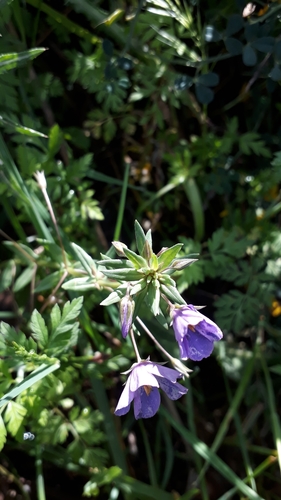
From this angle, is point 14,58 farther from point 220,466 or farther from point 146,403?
point 220,466

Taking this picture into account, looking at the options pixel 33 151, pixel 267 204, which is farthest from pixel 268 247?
pixel 33 151

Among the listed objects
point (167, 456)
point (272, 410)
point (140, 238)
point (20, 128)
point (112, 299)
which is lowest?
point (167, 456)

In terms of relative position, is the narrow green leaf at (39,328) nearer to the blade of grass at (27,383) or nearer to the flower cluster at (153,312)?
the blade of grass at (27,383)

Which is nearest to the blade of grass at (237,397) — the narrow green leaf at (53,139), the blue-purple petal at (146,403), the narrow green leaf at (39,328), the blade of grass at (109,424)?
the blade of grass at (109,424)

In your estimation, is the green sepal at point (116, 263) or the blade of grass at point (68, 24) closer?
the green sepal at point (116, 263)

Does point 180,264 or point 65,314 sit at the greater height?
point 180,264

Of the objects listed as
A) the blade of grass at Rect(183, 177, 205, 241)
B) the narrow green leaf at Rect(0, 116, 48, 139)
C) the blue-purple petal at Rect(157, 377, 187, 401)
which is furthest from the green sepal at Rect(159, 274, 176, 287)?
the blade of grass at Rect(183, 177, 205, 241)

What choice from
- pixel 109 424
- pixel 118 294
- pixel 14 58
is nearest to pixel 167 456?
pixel 109 424

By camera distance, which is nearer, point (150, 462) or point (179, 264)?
point (179, 264)
